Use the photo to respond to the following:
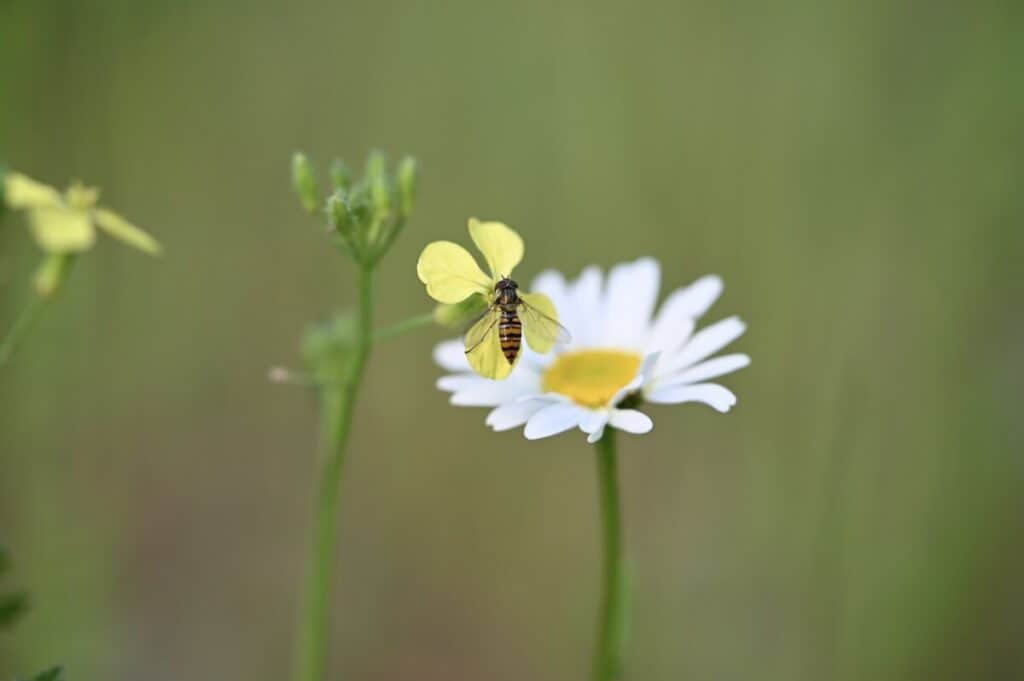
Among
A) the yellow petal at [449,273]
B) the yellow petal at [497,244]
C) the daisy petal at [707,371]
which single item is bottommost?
the daisy petal at [707,371]

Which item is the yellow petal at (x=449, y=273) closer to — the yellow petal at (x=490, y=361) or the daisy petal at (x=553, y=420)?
the yellow petal at (x=490, y=361)

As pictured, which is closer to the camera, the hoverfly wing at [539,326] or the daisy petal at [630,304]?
the hoverfly wing at [539,326]

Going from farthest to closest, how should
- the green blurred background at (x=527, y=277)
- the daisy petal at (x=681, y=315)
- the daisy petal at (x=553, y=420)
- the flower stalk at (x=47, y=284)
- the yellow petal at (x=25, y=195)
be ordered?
the green blurred background at (x=527, y=277)
the daisy petal at (x=681, y=315)
the daisy petal at (x=553, y=420)
the flower stalk at (x=47, y=284)
the yellow petal at (x=25, y=195)

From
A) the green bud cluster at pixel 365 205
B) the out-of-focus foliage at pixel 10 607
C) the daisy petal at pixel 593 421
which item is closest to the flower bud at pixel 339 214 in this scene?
the green bud cluster at pixel 365 205

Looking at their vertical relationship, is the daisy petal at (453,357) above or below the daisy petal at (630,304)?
below

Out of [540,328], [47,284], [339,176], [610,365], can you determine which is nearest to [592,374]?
[610,365]

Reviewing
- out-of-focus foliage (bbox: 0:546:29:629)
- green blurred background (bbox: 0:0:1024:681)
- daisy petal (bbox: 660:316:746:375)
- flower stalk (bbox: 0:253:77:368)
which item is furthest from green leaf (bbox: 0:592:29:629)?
green blurred background (bbox: 0:0:1024:681)

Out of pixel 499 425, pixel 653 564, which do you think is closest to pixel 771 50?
pixel 653 564
